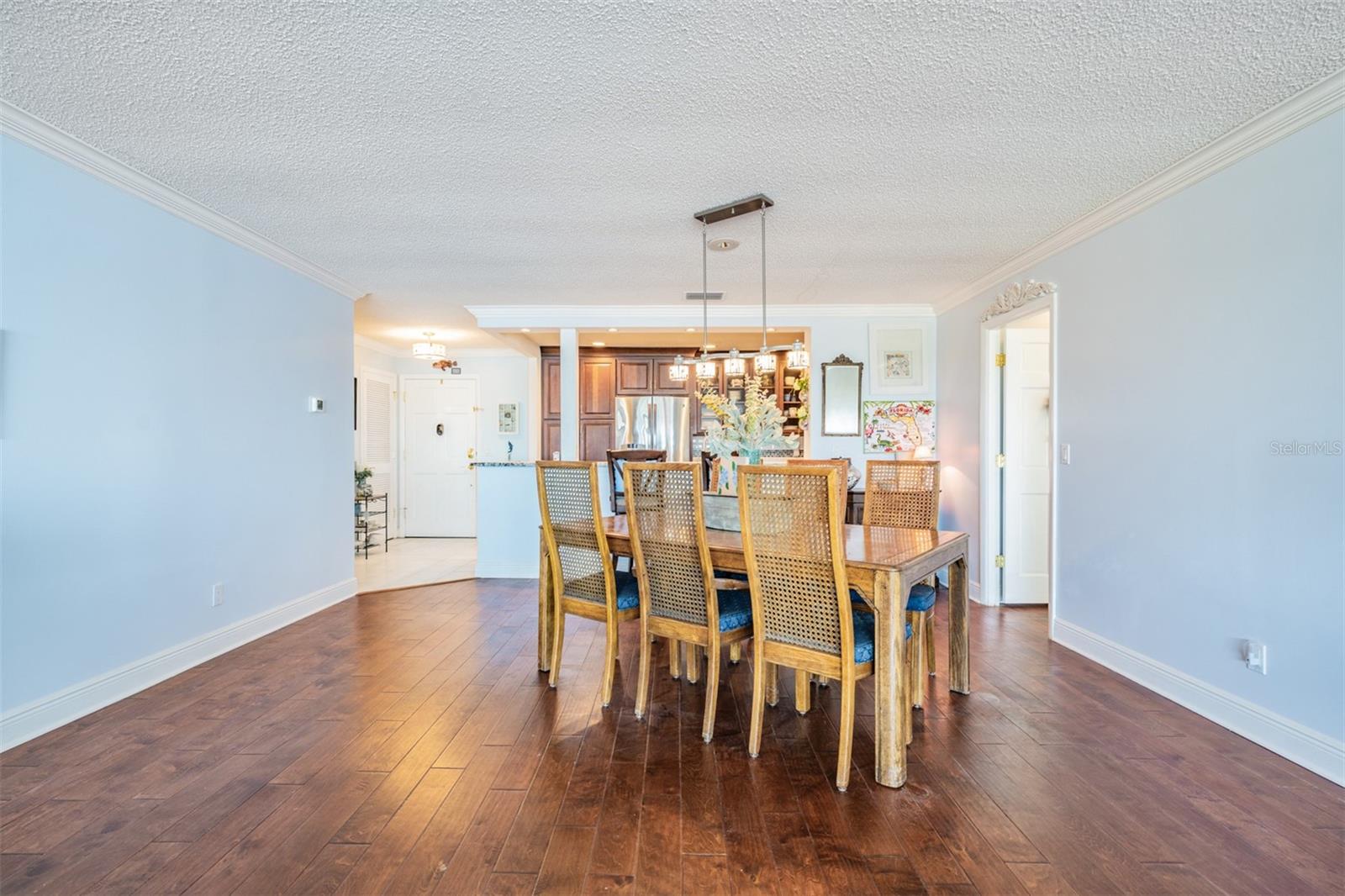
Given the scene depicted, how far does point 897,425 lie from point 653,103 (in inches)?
152

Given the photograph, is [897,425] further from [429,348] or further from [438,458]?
[438,458]

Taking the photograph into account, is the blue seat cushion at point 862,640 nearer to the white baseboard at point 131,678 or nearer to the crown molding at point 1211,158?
the crown molding at point 1211,158

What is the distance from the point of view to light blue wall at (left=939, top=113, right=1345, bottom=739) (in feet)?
7.06

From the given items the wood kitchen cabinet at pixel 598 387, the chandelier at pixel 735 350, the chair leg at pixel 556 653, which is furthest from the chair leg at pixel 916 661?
the wood kitchen cabinet at pixel 598 387

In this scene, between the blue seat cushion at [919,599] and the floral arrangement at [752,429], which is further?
the floral arrangement at [752,429]

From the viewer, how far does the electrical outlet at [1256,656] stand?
2.35 m

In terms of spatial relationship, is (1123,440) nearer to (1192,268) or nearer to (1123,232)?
(1192,268)

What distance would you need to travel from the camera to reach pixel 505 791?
201 centimetres

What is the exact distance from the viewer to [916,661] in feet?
8.52

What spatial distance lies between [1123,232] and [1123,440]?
3.39 ft

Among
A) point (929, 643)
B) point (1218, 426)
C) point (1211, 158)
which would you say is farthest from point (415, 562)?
point (1211, 158)

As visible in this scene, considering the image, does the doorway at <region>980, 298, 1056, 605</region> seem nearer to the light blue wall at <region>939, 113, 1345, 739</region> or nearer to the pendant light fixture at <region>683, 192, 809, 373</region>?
the light blue wall at <region>939, 113, 1345, 739</region>

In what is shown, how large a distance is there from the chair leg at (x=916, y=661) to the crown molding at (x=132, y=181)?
12.6ft

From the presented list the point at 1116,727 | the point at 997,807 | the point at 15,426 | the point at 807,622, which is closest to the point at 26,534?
the point at 15,426
